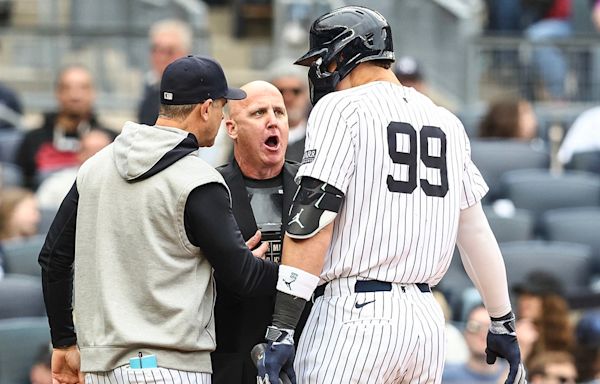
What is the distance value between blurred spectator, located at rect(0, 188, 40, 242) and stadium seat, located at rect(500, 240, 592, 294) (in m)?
2.99

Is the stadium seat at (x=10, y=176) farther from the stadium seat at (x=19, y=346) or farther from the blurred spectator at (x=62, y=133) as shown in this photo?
the stadium seat at (x=19, y=346)

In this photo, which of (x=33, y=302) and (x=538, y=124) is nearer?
(x=33, y=302)

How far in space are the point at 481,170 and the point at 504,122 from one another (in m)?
0.61

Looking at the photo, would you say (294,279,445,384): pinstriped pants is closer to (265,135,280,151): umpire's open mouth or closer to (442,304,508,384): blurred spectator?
(265,135,280,151): umpire's open mouth

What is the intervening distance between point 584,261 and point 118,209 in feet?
17.2

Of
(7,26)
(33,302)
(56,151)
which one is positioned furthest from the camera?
(7,26)

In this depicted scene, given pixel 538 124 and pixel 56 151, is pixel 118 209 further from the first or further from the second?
pixel 538 124

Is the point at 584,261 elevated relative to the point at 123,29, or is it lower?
lower

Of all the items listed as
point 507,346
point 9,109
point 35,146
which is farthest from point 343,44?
point 9,109

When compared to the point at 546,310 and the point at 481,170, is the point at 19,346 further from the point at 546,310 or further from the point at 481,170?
the point at 481,170

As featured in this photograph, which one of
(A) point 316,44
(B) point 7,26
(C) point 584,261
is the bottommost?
(C) point 584,261

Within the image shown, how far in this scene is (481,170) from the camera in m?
10.5

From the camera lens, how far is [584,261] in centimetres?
932

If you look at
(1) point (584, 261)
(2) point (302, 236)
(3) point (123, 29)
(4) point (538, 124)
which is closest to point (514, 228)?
(1) point (584, 261)
